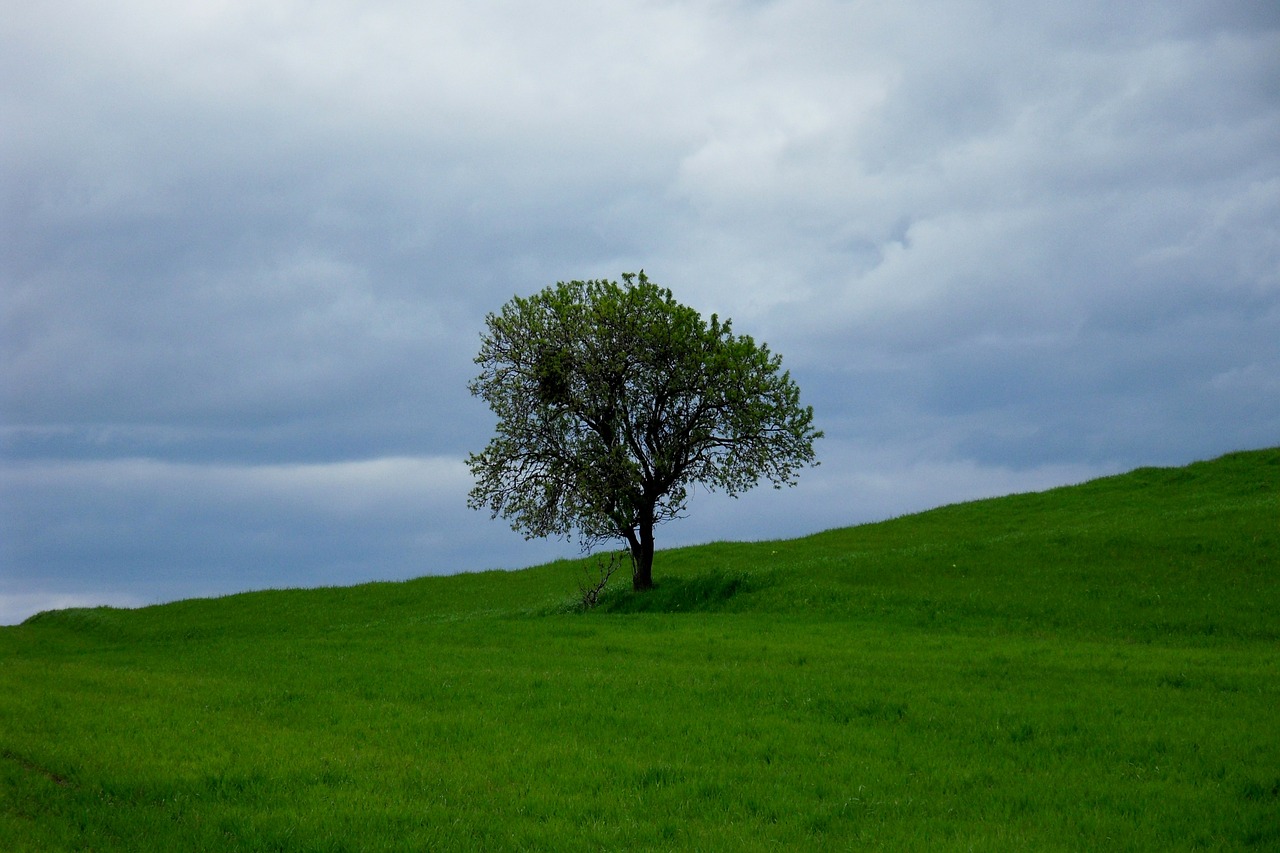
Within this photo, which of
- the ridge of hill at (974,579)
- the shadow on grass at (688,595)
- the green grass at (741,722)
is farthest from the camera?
the shadow on grass at (688,595)

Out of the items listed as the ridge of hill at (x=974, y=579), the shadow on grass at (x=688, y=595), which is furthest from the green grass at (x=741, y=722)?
the shadow on grass at (x=688, y=595)

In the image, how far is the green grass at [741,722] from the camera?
531 inches

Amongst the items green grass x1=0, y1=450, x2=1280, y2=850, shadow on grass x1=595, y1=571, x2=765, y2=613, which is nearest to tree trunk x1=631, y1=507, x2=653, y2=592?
shadow on grass x1=595, y1=571, x2=765, y2=613

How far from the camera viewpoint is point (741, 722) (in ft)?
62.8

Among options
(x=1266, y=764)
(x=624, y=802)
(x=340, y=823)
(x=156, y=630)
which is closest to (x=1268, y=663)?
(x=1266, y=764)

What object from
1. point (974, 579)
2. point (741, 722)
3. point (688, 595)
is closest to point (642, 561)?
point (688, 595)

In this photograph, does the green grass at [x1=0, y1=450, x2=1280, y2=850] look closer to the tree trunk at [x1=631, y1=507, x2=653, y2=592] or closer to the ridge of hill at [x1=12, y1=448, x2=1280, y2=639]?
the ridge of hill at [x1=12, y1=448, x2=1280, y2=639]

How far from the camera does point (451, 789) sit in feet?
49.2

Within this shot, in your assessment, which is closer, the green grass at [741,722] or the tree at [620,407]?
the green grass at [741,722]

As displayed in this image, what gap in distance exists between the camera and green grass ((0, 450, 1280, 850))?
531 inches

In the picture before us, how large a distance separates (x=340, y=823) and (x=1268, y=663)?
24759 millimetres

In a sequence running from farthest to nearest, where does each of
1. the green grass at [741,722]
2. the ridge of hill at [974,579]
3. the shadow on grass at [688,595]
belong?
the shadow on grass at [688,595] < the ridge of hill at [974,579] < the green grass at [741,722]

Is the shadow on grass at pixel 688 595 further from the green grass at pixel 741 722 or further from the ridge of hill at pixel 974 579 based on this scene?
the green grass at pixel 741 722

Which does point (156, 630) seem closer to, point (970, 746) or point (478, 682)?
point (478, 682)
